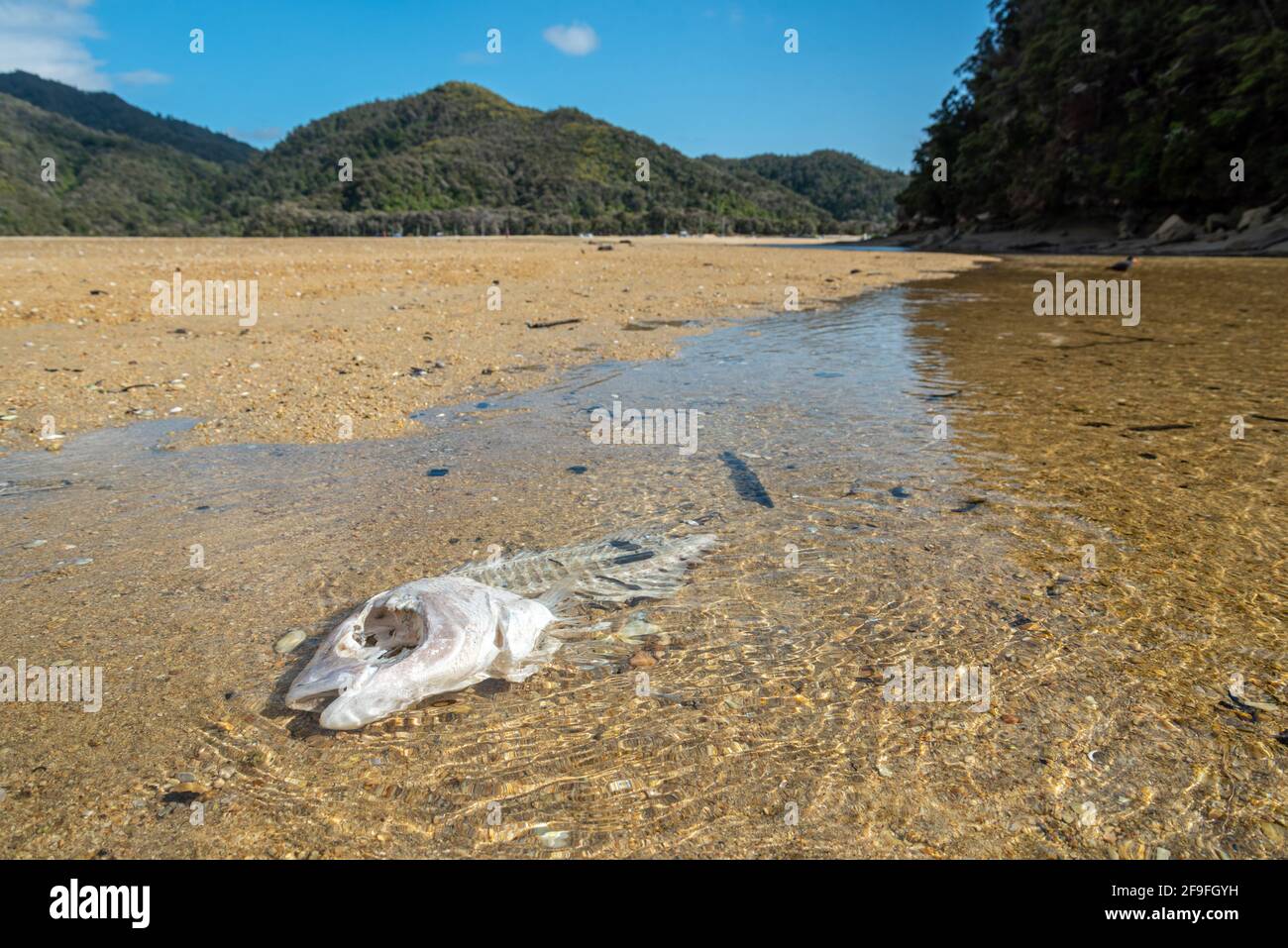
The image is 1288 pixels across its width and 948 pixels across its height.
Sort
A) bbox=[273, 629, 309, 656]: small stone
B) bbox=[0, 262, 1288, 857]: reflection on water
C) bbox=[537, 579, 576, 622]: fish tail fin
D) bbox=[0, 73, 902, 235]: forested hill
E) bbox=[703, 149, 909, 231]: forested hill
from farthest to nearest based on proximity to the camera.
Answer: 1. bbox=[703, 149, 909, 231]: forested hill
2. bbox=[0, 73, 902, 235]: forested hill
3. bbox=[537, 579, 576, 622]: fish tail fin
4. bbox=[273, 629, 309, 656]: small stone
5. bbox=[0, 262, 1288, 857]: reflection on water

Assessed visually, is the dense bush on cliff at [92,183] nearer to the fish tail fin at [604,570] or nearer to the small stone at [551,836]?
the fish tail fin at [604,570]

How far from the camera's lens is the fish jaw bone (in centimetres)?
237

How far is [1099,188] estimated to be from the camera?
42125mm

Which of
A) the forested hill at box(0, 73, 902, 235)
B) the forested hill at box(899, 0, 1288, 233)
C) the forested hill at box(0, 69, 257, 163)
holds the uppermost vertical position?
the forested hill at box(0, 69, 257, 163)

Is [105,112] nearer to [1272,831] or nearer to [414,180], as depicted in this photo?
[414,180]

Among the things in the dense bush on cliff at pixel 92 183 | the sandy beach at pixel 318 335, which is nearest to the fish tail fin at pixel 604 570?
the sandy beach at pixel 318 335

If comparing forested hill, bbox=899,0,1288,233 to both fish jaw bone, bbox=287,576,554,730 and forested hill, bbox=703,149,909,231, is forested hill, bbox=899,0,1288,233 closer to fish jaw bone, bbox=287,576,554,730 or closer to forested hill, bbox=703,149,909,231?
fish jaw bone, bbox=287,576,554,730

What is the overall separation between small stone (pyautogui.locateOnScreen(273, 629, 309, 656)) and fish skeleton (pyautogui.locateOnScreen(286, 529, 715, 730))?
0.85 ft

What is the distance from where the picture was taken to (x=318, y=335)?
9.95 metres

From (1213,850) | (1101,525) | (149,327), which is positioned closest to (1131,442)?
(1101,525)

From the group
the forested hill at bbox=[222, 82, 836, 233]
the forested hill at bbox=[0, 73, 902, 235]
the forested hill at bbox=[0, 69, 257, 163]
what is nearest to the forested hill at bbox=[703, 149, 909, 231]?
the forested hill at bbox=[0, 73, 902, 235]

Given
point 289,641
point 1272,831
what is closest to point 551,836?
point 289,641

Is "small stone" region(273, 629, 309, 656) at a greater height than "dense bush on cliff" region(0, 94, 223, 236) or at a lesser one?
lesser
